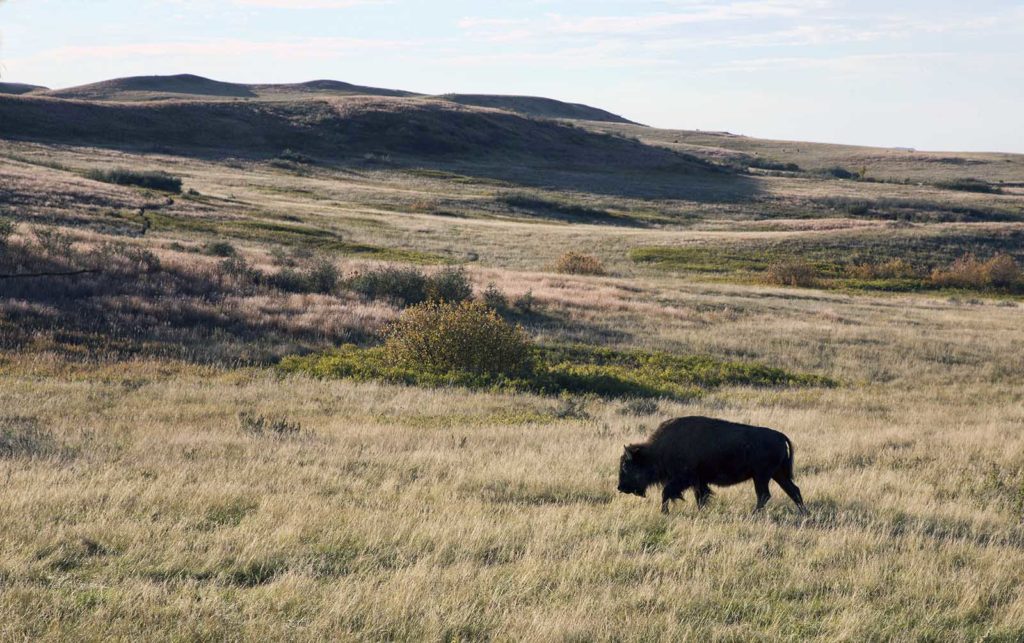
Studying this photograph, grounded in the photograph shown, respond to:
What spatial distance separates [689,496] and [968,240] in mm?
55840

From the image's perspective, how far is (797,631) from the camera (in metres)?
6.39

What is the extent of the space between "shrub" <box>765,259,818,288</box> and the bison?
39811 mm

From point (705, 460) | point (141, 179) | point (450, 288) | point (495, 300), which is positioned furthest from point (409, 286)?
point (141, 179)

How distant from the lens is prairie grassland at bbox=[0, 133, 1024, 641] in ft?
21.0

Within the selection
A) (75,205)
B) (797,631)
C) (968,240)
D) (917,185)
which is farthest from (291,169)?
(797,631)

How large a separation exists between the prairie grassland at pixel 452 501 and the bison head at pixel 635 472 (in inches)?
13.9

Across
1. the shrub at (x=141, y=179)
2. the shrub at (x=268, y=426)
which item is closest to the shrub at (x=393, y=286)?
the shrub at (x=268, y=426)

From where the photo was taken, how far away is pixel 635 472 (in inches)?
388

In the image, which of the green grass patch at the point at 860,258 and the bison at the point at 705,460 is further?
the green grass patch at the point at 860,258

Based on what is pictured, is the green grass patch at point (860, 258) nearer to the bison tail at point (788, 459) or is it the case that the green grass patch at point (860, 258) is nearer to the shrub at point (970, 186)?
the bison tail at point (788, 459)

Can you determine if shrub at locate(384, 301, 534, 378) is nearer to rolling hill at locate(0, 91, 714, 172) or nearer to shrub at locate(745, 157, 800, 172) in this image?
rolling hill at locate(0, 91, 714, 172)

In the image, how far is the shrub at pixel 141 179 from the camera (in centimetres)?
6275

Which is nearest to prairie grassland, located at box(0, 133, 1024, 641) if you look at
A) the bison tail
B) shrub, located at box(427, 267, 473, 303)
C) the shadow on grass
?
the bison tail

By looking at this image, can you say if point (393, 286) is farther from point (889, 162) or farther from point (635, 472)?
point (889, 162)
